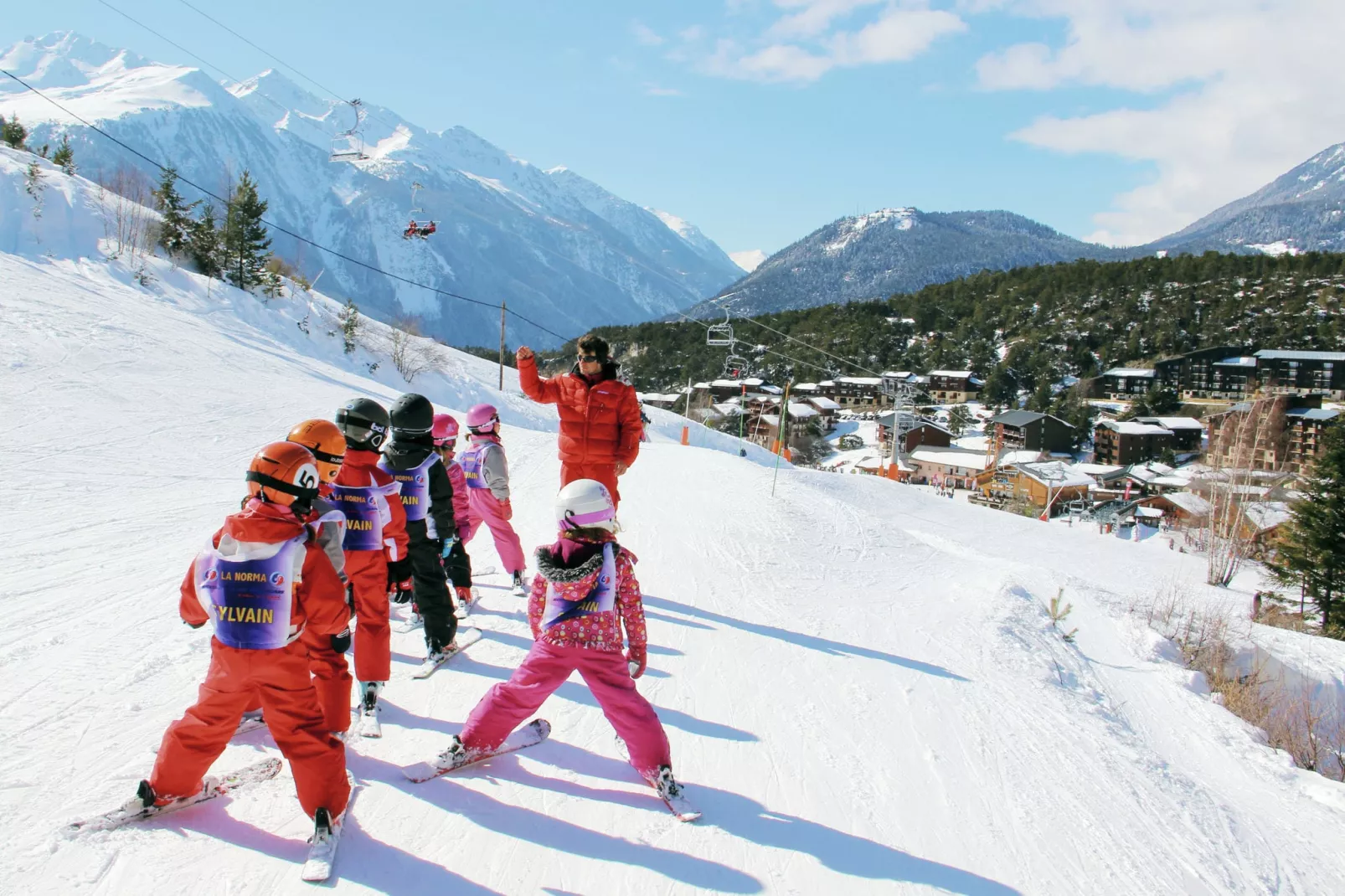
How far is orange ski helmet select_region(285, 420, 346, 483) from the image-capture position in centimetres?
337

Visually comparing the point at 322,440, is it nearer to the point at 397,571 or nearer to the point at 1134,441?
the point at 397,571

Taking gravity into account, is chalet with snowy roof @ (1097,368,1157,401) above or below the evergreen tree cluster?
below

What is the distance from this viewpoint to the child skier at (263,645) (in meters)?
2.79

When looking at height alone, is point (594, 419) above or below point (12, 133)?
below

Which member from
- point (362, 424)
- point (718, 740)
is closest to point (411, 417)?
point (362, 424)

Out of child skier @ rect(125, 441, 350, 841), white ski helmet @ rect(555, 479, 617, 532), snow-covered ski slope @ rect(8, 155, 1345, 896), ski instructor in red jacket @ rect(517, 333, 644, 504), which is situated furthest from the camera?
ski instructor in red jacket @ rect(517, 333, 644, 504)

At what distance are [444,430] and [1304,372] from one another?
9041 centimetres

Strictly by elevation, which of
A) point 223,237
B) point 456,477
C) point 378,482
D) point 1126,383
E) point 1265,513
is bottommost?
point 1265,513

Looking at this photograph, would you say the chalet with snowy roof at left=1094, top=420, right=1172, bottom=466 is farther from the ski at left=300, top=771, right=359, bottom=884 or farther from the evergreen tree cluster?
the ski at left=300, top=771, right=359, bottom=884

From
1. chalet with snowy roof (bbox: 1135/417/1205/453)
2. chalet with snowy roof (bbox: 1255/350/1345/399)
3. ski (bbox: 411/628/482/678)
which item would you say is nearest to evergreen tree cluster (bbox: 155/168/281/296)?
ski (bbox: 411/628/482/678)

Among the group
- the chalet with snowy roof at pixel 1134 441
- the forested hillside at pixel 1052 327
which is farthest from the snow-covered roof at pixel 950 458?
the forested hillside at pixel 1052 327

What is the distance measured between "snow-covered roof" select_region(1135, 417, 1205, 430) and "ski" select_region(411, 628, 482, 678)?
70.6 metres

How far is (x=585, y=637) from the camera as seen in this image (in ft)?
10.8

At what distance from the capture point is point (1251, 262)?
95.1 meters
